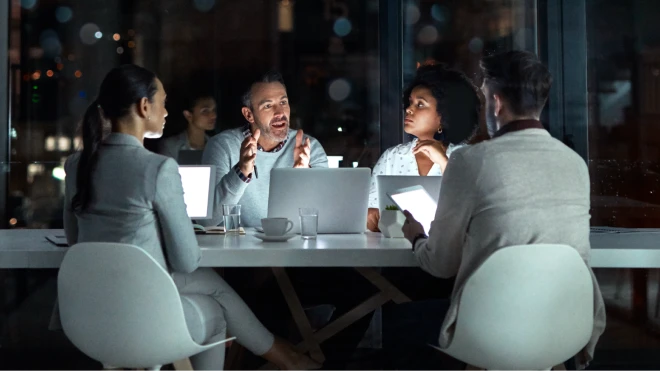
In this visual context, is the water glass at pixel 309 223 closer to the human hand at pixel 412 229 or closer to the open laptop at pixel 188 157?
the human hand at pixel 412 229

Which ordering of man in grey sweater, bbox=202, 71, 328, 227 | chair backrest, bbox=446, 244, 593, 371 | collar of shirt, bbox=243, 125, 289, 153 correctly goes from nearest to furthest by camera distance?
chair backrest, bbox=446, 244, 593, 371 < man in grey sweater, bbox=202, 71, 328, 227 < collar of shirt, bbox=243, 125, 289, 153

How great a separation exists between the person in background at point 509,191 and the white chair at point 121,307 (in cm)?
76

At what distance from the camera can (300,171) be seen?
2.85 metres

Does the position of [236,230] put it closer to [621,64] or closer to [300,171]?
[300,171]

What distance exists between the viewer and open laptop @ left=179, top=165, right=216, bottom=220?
303 cm

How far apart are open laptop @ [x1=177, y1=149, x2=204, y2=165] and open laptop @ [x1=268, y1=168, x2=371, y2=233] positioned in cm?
258

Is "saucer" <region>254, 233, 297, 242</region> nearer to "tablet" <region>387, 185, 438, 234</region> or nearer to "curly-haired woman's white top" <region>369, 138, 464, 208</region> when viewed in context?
"tablet" <region>387, 185, 438, 234</region>

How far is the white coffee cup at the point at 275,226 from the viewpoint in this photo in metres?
2.62

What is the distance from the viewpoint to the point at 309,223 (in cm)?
271

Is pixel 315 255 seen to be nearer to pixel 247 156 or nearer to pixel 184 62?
pixel 247 156

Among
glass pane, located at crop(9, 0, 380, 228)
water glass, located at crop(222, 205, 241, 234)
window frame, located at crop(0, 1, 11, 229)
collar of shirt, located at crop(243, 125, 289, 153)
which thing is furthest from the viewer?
glass pane, located at crop(9, 0, 380, 228)

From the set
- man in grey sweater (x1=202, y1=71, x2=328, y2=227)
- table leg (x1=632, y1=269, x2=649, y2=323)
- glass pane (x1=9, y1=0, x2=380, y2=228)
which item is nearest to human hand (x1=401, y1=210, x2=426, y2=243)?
man in grey sweater (x1=202, y1=71, x2=328, y2=227)

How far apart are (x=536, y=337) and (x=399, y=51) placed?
3933 mm

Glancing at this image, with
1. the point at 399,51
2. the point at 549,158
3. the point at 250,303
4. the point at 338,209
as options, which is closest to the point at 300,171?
the point at 338,209
